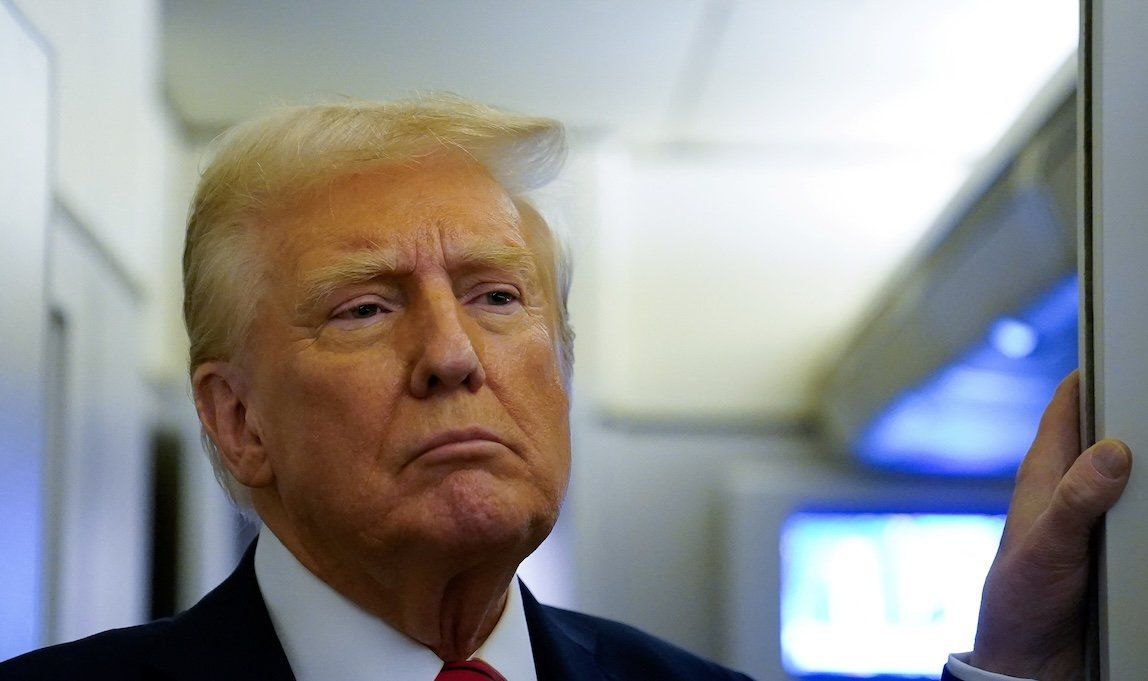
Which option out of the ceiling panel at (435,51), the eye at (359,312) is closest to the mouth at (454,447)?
the eye at (359,312)

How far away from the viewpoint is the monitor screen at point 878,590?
3959 millimetres

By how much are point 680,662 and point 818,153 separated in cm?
319

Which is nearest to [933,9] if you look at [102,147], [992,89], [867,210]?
[992,89]

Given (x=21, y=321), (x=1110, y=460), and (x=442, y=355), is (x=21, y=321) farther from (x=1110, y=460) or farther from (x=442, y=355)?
(x=1110, y=460)

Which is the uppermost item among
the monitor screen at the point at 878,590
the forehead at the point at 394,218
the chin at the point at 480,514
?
the monitor screen at the point at 878,590

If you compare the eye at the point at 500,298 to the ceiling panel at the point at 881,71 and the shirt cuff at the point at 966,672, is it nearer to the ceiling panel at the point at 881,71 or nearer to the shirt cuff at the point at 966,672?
the shirt cuff at the point at 966,672

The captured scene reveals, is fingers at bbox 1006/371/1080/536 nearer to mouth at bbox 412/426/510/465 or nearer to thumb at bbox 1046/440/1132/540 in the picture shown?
thumb at bbox 1046/440/1132/540

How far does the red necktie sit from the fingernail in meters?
0.50

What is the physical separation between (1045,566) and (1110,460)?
0.37 ft

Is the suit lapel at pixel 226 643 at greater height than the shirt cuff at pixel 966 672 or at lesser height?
lesser

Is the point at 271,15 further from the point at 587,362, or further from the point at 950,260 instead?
the point at 950,260

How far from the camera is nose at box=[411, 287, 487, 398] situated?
1.03m

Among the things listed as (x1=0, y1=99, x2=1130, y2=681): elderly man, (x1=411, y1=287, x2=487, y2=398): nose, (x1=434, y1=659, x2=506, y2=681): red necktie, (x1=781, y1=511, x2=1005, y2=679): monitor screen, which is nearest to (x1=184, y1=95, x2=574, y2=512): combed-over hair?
(x1=0, y1=99, x2=1130, y2=681): elderly man

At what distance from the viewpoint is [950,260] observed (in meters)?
2.63
